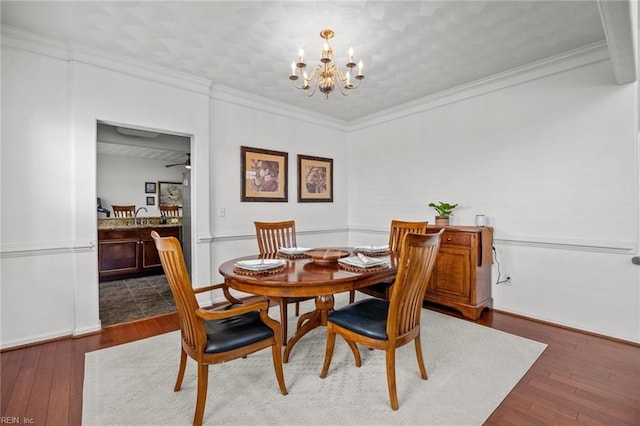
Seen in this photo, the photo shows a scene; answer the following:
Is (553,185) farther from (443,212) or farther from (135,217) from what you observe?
(135,217)

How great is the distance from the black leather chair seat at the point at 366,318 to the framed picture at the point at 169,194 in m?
7.24

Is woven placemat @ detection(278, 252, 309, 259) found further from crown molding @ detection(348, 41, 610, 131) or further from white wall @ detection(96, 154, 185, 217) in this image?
white wall @ detection(96, 154, 185, 217)

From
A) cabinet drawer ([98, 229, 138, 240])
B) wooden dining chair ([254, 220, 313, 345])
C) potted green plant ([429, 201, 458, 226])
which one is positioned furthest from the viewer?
cabinet drawer ([98, 229, 138, 240])

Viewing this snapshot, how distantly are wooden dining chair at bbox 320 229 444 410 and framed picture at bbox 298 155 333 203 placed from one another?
9.19 ft

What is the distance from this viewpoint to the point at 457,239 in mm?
3262

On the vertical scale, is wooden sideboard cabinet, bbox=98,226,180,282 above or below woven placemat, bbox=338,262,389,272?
below

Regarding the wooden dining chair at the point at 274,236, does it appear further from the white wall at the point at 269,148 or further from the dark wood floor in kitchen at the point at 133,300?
the dark wood floor in kitchen at the point at 133,300

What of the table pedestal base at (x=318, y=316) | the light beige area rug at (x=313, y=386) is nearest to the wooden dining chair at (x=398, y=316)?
the light beige area rug at (x=313, y=386)

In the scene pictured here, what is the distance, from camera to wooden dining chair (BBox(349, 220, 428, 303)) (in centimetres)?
279

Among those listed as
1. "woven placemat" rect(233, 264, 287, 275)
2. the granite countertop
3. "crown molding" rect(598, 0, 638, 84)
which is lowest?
"woven placemat" rect(233, 264, 287, 275)

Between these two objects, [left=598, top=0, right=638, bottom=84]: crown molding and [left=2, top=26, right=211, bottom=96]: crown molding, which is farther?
[left=2, top=26, right=211, bottom=96]: crown molding

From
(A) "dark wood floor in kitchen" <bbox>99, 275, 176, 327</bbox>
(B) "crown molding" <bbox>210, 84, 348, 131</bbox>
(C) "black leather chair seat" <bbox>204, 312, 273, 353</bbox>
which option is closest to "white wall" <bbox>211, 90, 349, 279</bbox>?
(B) "crown molding" <bbox>210, 84, 348, 131</bbox>

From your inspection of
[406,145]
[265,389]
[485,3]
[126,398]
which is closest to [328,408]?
[265,389]

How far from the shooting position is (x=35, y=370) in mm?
2225
